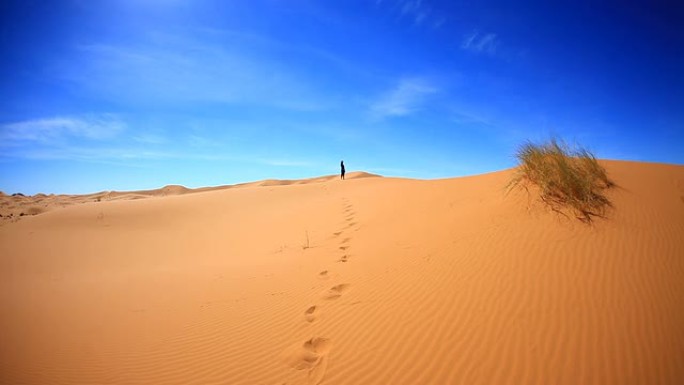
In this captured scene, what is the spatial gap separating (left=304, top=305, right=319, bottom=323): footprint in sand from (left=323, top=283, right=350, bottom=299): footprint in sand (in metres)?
0.31

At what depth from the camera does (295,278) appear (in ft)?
17.3

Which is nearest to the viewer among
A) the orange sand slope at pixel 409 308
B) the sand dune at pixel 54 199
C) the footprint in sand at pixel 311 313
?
the orange sand slope at pixel 409 308

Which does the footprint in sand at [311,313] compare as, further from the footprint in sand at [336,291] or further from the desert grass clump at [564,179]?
the desert grass clump at [564,179]

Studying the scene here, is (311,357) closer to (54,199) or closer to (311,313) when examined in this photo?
(311,313)

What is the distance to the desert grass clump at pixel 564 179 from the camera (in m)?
4.70

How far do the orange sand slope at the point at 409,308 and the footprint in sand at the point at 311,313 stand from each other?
2 cm

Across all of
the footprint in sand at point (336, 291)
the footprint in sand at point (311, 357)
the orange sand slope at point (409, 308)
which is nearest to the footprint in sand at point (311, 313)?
the orange sand slope at point (409, 308)

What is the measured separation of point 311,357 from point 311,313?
2.87ft

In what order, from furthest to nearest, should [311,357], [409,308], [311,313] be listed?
[311,313] → [409,308] → [311,357]

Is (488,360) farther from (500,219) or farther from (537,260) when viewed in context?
(500,219)

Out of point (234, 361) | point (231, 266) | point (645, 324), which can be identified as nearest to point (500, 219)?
point (645, 324)

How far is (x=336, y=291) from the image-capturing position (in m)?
4.47

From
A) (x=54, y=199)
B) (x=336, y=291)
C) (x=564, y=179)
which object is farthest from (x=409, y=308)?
(x=54, y=199)

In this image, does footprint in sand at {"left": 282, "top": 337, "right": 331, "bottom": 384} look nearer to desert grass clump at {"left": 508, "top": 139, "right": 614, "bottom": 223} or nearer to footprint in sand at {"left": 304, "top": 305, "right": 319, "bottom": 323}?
footprint in sand at {"left": 304, "top": 305, "right": 319, "bottom": 323}
